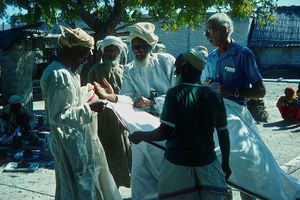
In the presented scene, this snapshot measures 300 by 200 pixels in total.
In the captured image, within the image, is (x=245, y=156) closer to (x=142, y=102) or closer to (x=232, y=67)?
(x=232, y=67)

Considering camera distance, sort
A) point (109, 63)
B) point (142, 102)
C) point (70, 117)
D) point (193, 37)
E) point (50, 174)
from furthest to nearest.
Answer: point (193, 37), point (50, 174), point (109, 63), point (142, 102), point (70, 117)

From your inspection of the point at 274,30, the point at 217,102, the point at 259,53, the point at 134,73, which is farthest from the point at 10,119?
the point at 274,30

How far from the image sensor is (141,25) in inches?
157

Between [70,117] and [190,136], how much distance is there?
3.26 ft

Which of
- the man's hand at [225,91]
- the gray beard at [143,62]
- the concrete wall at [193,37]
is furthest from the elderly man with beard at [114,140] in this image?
the concrete wall at [193,37]

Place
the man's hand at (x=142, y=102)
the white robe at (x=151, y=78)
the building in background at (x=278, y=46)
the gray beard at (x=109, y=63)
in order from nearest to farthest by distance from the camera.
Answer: the man's hand at (x=142, y=102)
the white robe at (x=151, y=78)
the gray beard at (x=109, y=63)
the building in background at (x=278, y=46)

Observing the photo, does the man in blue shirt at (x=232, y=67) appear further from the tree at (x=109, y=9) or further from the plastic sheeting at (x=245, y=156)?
the tree at (x=109, y=9)

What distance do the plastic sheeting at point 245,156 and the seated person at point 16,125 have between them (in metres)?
4.86

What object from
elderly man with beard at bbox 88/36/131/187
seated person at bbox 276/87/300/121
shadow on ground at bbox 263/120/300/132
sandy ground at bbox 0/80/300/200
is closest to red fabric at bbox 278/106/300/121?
seated person at bbox 276/87/300/121

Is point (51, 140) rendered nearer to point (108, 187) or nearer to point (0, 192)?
point (108, 187)

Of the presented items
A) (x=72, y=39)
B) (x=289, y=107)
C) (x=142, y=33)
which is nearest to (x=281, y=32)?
(x=289, y=107)

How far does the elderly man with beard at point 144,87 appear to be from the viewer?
3.96m

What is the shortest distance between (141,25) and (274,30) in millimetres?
29431

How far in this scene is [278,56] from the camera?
28.9 meters
